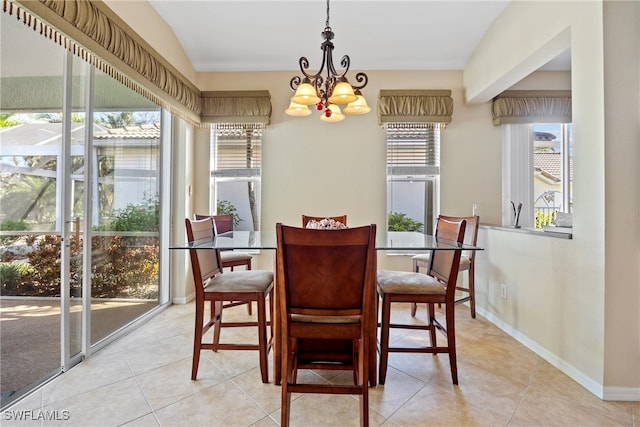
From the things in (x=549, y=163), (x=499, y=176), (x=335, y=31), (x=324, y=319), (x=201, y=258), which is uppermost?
(x=335, y=31)

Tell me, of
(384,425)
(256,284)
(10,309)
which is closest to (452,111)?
(256,284)

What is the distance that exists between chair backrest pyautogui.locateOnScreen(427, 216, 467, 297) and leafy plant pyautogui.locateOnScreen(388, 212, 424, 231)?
1245 millimetres

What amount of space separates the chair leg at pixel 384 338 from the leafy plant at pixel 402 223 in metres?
1.87

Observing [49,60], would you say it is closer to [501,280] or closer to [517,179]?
[501,280]

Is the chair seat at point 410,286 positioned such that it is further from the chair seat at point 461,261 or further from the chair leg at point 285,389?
the chair seat at point 461,261

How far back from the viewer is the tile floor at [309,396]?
60.0 inches

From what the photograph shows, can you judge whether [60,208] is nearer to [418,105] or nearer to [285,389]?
[285,389]

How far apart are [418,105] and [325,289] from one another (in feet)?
9.26

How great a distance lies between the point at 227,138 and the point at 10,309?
258 centimetres

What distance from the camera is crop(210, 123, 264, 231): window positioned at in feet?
11.9

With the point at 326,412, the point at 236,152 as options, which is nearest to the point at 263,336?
the point at 326,412

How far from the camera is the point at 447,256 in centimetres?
204

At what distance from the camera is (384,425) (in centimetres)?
147

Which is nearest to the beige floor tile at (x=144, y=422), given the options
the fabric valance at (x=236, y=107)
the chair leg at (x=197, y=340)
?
the chair leg at (x=197, y=340)
